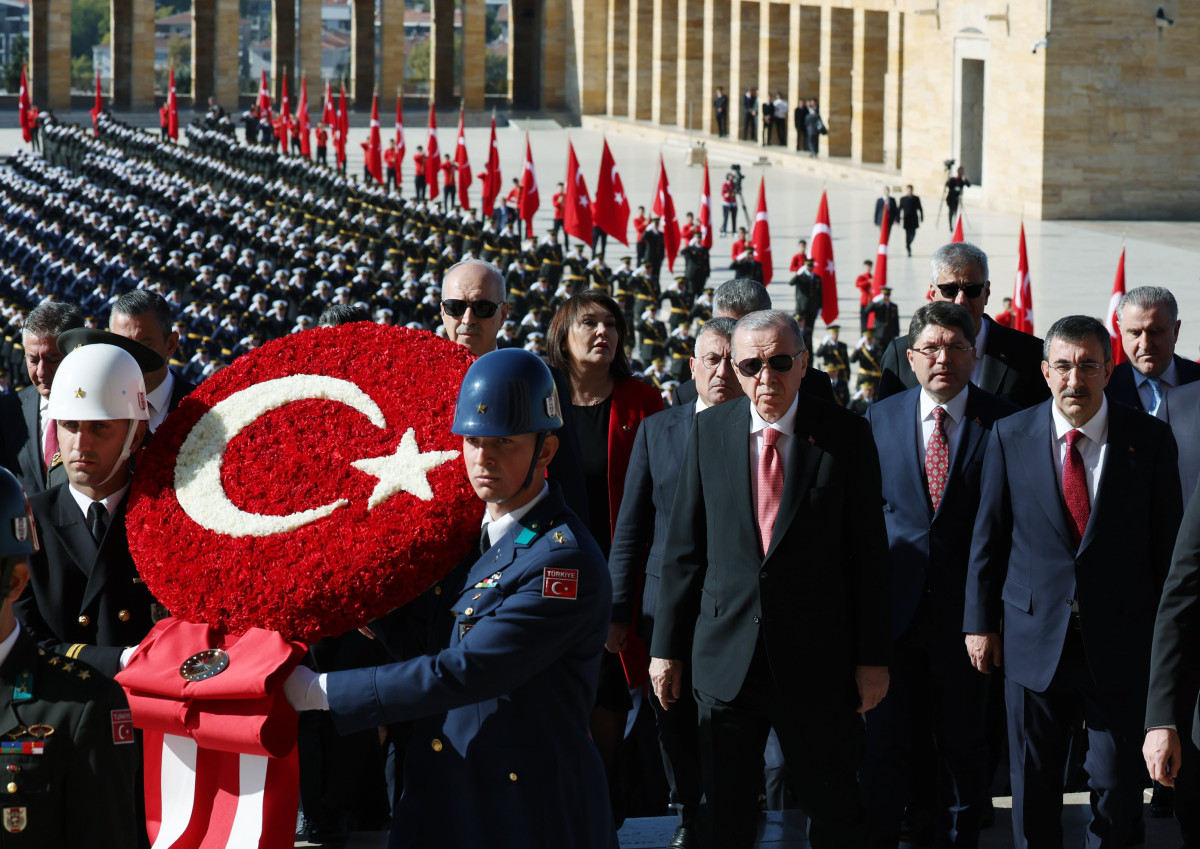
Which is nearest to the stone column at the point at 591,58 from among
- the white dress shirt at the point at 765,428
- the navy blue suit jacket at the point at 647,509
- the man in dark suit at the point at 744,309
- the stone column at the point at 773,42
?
the stone column at the point at 773,42

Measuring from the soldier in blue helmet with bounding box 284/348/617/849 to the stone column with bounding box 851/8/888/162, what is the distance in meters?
33.9

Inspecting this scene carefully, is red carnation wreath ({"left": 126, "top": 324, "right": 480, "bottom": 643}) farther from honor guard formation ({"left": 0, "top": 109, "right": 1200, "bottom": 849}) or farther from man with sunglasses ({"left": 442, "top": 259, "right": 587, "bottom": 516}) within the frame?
man with sunglasses ({"left": 442, "top": 259, "right": 587, "bottom": 516})

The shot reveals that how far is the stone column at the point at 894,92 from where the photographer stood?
33906 millimetres

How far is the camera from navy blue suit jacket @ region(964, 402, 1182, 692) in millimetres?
4203

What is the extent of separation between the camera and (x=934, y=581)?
15.1 ft

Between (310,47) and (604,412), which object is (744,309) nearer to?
(604,412)

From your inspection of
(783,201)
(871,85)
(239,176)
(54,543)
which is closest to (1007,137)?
(783,201)

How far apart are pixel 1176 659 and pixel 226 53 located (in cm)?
5165

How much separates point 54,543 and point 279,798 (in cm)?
88

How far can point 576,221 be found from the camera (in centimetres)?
2270

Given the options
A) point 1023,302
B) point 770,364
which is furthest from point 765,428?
point 1023,302

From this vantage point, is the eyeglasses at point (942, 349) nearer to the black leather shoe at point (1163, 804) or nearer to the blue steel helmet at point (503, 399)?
the black leather shoe at point (1163, 804)

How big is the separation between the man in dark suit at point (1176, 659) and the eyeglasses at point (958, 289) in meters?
1.96

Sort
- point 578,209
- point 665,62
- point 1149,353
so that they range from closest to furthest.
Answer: point 1149,353 → point 578,209 → point 665,62
